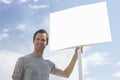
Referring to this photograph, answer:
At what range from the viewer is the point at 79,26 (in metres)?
2.85

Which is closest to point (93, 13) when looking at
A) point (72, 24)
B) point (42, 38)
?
point (72, 24)

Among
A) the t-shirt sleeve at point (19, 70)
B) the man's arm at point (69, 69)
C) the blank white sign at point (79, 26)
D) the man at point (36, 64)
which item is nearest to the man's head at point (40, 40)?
the man at point (36, 64)

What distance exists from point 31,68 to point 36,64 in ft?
0.24

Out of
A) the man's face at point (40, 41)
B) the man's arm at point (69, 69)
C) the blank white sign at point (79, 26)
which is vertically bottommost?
the man's arm at point (69, 69)

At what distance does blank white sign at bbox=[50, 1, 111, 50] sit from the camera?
8.89 ft

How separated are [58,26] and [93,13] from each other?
19.9 inches

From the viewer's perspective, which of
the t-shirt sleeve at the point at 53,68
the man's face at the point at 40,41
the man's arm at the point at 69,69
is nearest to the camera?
the man's face at the point at 40,41

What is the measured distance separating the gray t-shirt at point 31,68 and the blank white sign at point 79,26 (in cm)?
Answer: 47

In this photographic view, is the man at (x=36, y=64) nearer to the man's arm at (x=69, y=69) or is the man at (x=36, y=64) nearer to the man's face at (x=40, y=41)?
the man's face at (x=40, y=41)

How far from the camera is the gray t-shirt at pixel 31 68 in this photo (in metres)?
2.33

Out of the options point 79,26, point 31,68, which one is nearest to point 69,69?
point 79,26

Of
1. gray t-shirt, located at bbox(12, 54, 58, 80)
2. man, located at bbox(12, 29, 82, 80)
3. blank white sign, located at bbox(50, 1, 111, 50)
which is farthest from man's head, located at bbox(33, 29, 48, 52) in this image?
blank white sign, located at bbox(50, 1, 111, 50)

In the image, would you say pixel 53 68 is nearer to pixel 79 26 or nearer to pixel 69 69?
pixel 69 69

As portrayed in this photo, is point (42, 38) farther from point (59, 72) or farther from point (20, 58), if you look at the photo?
point (59, 72)
